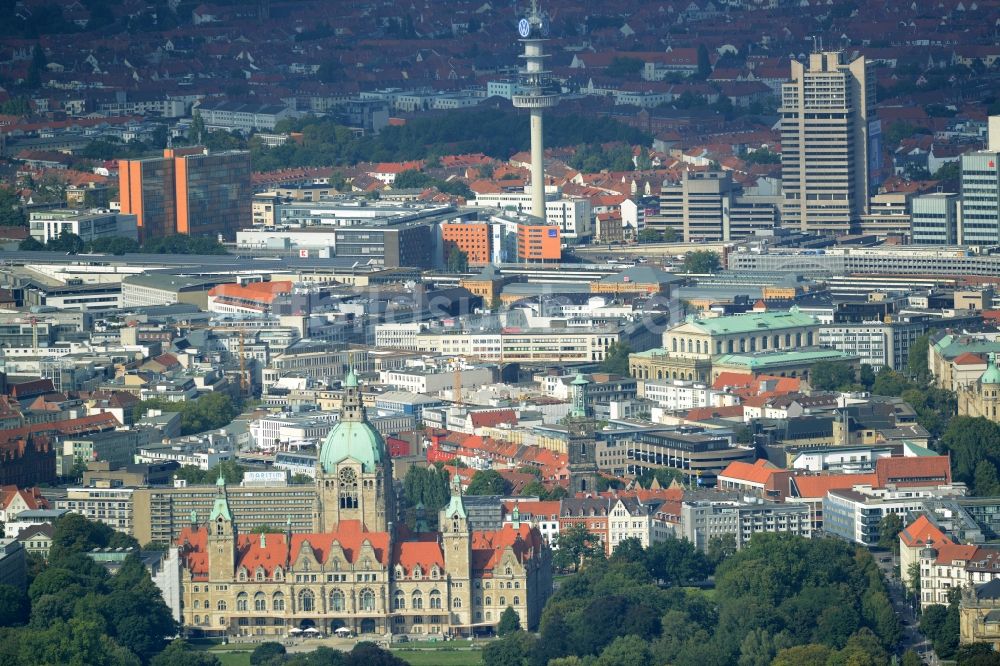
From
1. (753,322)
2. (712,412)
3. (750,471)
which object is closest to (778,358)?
(753,322)

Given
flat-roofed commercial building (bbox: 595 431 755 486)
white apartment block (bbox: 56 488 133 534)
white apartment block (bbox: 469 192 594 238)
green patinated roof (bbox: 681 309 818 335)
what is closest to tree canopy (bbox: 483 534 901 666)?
flat-roofed commercial building (bbox: 595 431 755 486)

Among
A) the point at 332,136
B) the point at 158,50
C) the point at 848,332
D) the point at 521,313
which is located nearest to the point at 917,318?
the point at 848,332

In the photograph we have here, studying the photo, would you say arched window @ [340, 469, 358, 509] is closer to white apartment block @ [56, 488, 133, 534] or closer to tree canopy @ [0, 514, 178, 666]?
tree canopy @ [0, 514, 178, 666]

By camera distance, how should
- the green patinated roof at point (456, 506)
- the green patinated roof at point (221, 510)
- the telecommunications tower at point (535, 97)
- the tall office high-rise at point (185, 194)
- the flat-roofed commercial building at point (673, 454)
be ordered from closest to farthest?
the green patinated roof at point (456, 506) → the green patinated roof at point (221, 510) → the flat-roofed commercial building at point (673, 454) → the telecommunications tower at point (535, 97) → the tall office high-rise at point (185, 194)

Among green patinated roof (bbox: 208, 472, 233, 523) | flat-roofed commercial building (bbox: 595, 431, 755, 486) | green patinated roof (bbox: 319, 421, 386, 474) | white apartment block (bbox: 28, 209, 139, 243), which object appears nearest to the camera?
green patinated roof (bbox: 208, 472, 233, 523)

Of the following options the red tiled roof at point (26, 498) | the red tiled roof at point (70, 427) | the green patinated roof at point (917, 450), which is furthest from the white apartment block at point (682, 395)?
the red tiled roof at point (26, 498)

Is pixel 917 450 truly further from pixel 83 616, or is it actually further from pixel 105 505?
pixel 83 616

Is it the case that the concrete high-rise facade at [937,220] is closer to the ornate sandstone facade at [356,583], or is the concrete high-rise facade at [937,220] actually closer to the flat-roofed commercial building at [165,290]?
the flat-roofed commercial building at [165,290]
